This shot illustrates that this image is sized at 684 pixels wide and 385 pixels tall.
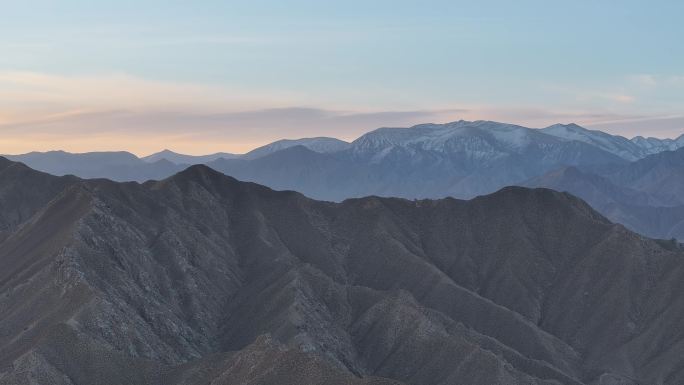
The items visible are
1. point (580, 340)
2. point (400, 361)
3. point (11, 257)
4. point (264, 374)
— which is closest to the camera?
point (264, 374)

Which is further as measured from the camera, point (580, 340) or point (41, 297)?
point (580, 340)

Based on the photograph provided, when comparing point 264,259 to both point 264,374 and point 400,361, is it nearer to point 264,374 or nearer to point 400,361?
point 400,361

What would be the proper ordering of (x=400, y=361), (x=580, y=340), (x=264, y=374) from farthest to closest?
1. (x=580, y=340)
2. (x=400, y=361)
3. (x=264, y=374)

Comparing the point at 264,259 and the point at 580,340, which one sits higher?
the point at 264,259

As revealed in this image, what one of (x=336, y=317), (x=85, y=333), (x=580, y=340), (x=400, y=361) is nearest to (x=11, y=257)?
(x=85, y=333)

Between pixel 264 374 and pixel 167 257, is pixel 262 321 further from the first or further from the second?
pixel 264 374

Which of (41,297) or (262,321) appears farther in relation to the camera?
(262,321)

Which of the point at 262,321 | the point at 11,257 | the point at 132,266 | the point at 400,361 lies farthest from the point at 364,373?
the point at 11,257

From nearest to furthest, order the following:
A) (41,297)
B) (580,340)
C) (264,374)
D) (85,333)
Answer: (264,374) → (85,333) → (41,297) → (580,340)

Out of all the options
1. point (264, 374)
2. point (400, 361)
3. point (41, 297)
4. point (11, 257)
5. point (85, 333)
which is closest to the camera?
point (264, 374)
